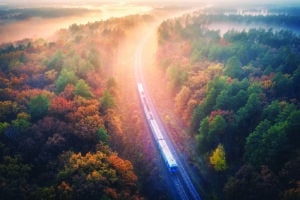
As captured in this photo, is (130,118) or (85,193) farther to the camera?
(130,118)

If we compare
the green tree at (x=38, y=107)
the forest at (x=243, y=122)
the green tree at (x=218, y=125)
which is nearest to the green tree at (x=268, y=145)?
the forest at (x=243, y=122)

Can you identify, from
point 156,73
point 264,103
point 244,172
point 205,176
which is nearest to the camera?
point 244,172

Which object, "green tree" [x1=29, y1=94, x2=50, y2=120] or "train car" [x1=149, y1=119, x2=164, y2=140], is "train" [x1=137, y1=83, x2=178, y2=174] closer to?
"train car" [x1=149, y1=119, x2=164, y2=140]

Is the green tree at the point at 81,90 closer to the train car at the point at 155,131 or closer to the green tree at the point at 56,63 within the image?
the train car at the point at 155,131

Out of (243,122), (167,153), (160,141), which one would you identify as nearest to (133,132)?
(160,141)

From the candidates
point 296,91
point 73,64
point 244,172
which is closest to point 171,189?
point 244,172

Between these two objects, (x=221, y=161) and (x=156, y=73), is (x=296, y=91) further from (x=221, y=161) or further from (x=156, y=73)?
(x=156, y=73)

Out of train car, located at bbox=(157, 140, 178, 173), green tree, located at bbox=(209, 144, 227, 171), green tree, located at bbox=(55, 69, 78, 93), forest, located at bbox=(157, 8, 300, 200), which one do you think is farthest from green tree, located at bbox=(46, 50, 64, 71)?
green tree, located at bbox=(209, 144, 227, 171)
